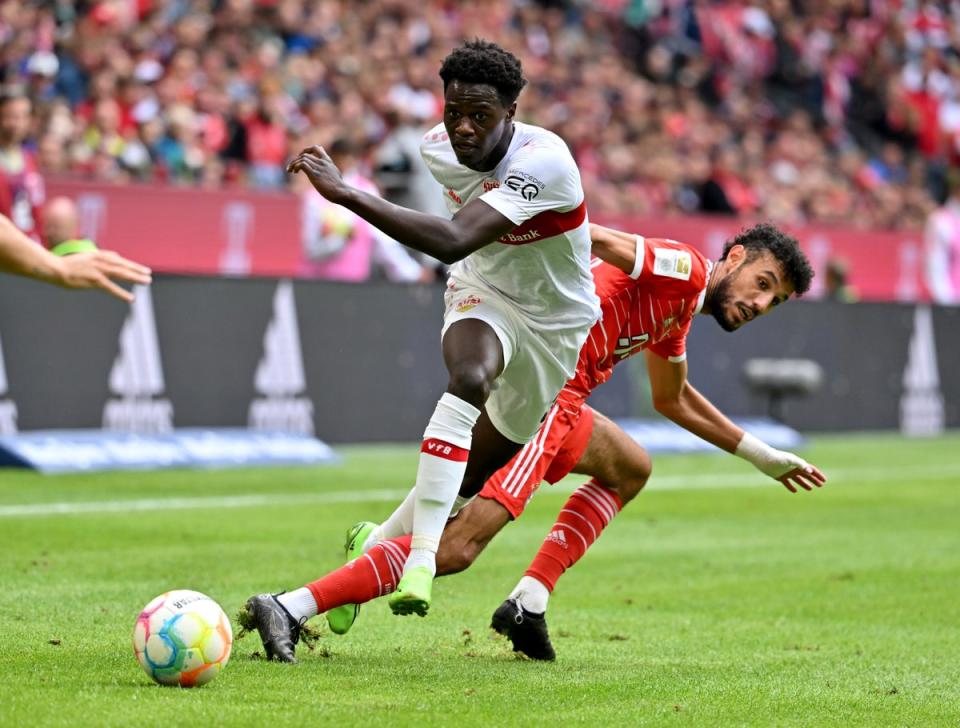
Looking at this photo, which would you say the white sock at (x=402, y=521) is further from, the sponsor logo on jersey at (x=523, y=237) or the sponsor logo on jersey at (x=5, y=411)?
the sponsor logo on jersey at (x=5, y=411)

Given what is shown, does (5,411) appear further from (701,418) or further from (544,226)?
(544,226)

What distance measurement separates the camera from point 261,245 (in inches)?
671

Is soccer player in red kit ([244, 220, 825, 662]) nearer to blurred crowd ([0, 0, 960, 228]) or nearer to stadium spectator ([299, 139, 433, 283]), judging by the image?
blurred crowd ([0, 0, 960, 228])

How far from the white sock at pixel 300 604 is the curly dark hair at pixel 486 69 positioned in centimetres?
206

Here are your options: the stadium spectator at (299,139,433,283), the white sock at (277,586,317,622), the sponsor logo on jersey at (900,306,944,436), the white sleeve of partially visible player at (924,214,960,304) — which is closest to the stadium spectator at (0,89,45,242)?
the stadium spectator at (299,139,433,283)

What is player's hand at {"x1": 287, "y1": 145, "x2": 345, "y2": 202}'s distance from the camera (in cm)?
553

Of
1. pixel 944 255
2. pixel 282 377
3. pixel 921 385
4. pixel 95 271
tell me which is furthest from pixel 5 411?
pixel 944 255

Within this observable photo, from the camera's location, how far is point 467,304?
6281 millimetres

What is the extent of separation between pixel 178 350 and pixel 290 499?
2.57m

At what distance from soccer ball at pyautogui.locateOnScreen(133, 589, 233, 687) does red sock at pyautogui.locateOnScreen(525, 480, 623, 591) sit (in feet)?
5.55

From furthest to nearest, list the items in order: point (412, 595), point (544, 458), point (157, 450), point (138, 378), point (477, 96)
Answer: point (138, 378), point (157, 450), point (544, 458), point (477, 96), point (412, 595)

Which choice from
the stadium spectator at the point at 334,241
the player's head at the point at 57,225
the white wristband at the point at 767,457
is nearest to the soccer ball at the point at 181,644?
the white wristband at the point at 767,457

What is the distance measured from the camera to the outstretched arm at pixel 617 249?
265 inches

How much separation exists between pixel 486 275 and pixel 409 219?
798 millimetres
